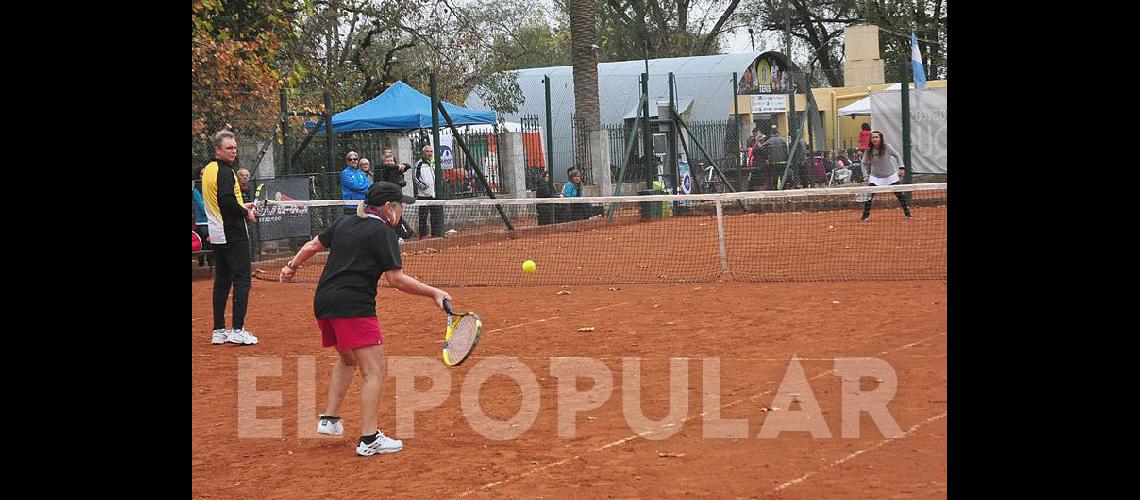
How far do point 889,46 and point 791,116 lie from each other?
2269 cm

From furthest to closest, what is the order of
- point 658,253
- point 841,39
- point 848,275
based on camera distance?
1. point 841,39
2. point 658,253
3. point 848,275

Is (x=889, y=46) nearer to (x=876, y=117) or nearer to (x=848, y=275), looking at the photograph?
(x=876, y=117)

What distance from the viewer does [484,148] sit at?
24703 millimetres

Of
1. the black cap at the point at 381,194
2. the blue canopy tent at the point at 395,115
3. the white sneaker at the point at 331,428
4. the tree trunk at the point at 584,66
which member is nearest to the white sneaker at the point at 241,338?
the white sneaker at the point at 331,428

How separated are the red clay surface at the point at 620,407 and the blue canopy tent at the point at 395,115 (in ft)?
34.5

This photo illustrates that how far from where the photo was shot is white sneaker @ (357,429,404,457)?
6.58 meters

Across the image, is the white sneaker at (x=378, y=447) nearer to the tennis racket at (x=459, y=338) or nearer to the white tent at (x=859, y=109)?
the tennis racket at (x=459, y=338)

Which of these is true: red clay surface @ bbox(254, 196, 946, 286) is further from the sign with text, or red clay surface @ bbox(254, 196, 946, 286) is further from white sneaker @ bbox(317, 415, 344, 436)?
the sign with text

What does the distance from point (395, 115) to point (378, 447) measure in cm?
1682

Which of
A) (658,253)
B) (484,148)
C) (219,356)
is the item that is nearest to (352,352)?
(219,356)

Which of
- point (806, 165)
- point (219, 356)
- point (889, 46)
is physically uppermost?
point (889, 46)

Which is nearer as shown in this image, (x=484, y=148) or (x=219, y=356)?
→ (x=219, y=356)

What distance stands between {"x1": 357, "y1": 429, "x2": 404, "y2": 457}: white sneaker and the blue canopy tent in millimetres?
16143

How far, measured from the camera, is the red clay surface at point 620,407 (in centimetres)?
589
